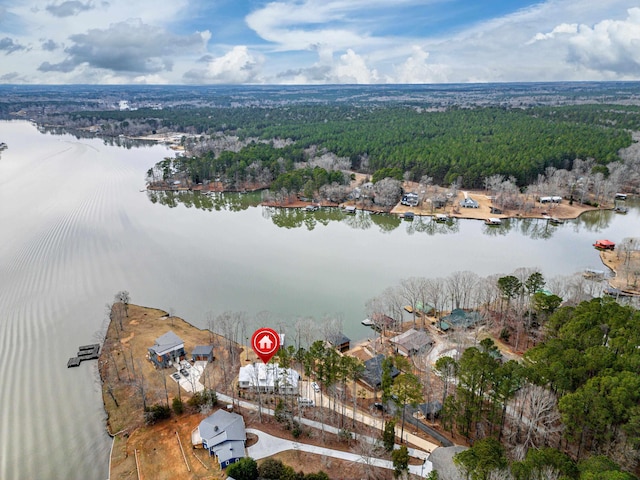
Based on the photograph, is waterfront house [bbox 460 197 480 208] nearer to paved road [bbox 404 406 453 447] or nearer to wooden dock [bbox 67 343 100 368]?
paved road [bbox 404 406 453 447]

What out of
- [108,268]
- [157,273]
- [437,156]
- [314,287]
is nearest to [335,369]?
[314,287]

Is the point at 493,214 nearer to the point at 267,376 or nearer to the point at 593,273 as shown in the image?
the point at 593,273

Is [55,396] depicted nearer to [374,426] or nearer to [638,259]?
[374,426]

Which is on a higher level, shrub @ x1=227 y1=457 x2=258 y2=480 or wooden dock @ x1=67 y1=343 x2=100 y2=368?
shrub @ x1=227 y1=457 x2=258 y2=480

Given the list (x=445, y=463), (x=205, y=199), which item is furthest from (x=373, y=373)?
(x=205, y=199)

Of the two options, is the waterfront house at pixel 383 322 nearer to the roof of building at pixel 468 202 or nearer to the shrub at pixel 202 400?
the shrub at pixel 202 400

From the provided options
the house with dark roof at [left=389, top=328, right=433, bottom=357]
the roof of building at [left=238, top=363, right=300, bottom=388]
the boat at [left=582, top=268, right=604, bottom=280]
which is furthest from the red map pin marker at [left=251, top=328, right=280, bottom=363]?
the boat at [left=582, top=268, right=604, bottom=280]
